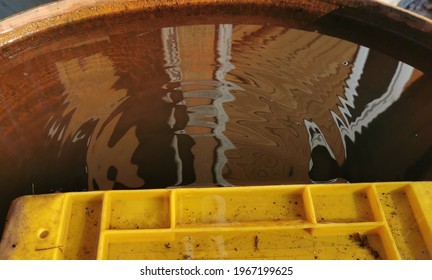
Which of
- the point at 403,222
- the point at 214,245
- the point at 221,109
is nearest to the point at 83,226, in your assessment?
the point at 214,245

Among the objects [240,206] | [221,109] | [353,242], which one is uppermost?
[221,109]

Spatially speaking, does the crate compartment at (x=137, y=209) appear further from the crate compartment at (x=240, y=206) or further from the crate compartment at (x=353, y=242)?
the crate compartment at (x=353, y=242)

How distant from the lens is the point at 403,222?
38.2 inches

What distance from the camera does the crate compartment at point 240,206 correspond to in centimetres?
98

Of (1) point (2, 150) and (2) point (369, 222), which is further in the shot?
(1) point (2, 150)

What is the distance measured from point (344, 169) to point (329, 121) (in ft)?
0.54

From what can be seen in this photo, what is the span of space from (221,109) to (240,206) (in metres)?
0.45

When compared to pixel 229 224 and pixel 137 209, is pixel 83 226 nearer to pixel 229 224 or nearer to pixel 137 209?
pixel 137 209

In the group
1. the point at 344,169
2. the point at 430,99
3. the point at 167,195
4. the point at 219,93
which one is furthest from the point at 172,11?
the point at 430,99

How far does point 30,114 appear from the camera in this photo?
122 cm

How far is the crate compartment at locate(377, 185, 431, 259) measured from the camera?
36.5 inches
